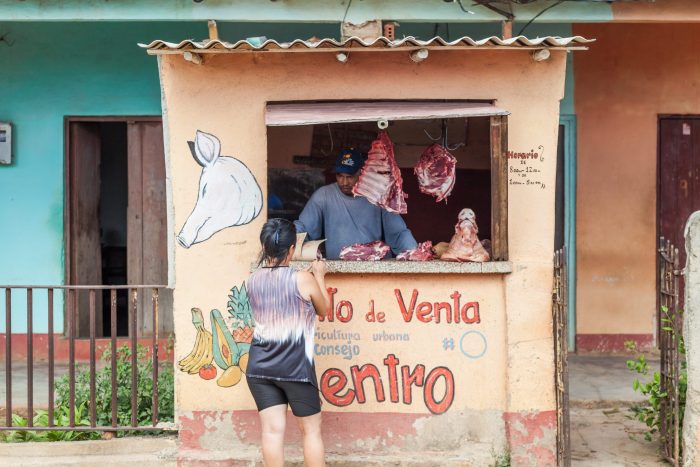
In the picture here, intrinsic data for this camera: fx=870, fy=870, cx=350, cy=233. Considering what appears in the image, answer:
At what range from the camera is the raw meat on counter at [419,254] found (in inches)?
235

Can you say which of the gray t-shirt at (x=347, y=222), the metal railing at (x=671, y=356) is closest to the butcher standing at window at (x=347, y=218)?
the gray t-shirt at (x=347, y=222)

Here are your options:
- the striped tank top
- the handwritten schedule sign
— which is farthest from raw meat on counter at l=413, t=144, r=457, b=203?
the striped tank top

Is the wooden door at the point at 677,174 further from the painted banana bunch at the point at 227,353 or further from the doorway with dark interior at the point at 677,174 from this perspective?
the painted banana bunch at the point at 227,353

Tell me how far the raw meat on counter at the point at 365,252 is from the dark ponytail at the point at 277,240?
1.07m

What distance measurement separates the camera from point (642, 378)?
26.1 ft

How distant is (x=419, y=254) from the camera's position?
236 inches

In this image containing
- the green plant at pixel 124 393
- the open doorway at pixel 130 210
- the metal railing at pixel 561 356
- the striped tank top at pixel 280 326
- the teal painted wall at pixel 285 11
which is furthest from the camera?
the open doorway at pixel 130 210

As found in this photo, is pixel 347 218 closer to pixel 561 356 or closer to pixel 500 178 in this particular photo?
pixel 500 178

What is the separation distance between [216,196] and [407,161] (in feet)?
10.4

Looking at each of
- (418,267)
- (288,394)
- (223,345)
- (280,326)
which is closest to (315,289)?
(280,326)

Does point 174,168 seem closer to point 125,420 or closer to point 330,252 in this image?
point 330,252

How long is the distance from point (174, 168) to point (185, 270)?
27.3 inches

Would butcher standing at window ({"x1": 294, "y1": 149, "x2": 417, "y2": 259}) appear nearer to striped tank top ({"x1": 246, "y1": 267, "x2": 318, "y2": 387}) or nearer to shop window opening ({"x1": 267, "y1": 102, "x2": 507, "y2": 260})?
striped tank top ({"x1": 246, "y1": 267, "x2": 318, "y2": 387})

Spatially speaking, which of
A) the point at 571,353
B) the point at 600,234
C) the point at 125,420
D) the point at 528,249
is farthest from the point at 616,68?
the point at 125,420
